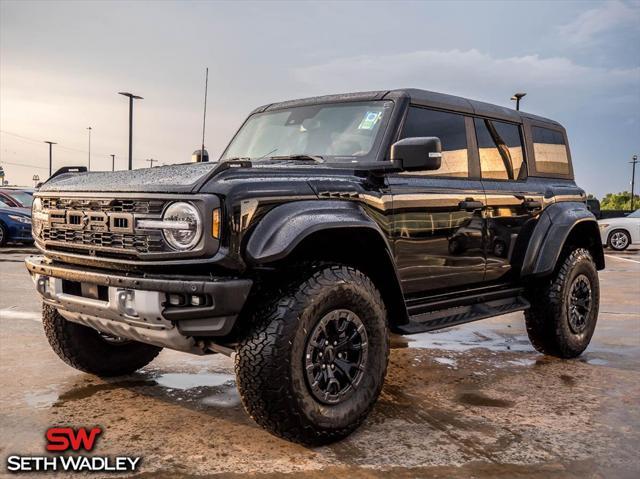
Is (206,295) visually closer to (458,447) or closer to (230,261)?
(230,261)

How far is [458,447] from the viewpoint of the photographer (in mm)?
3275

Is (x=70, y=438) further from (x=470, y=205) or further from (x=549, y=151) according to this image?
(x=549, y=151)

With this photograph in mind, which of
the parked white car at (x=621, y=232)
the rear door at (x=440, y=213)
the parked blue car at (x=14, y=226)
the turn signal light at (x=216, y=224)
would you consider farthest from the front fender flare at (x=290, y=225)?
the parked white car at (x=621, y=232)

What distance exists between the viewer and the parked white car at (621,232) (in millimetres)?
18156

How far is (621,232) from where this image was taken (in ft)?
60.1

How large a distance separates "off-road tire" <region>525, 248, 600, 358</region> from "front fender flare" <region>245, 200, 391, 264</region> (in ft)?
8.04

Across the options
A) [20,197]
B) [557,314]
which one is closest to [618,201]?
[20,197]

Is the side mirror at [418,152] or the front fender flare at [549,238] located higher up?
the side mirror at [418,152]

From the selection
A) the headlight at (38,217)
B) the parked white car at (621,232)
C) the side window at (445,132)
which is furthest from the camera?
the parked white car at (621,232)

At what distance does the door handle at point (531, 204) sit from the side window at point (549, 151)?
44 centimetres

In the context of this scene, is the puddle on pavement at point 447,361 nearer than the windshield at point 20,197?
Yes

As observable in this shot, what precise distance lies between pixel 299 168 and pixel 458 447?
166cm

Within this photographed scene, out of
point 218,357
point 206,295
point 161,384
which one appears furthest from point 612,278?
point 206,295

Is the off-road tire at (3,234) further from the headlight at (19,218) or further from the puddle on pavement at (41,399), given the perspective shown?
the puddle on pavement at (41,399)
